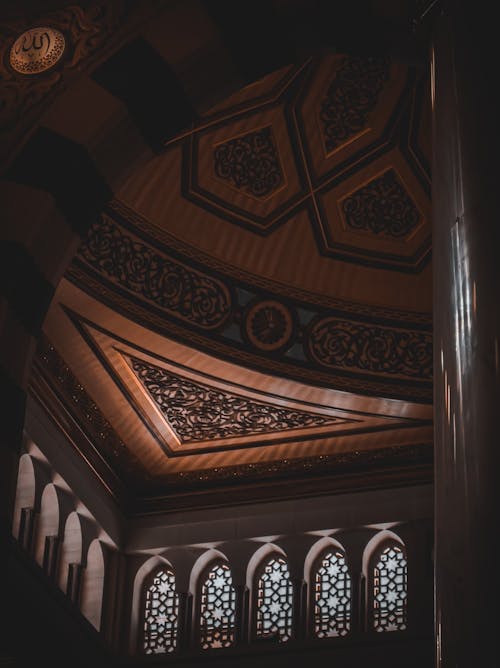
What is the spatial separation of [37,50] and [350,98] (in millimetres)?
3874

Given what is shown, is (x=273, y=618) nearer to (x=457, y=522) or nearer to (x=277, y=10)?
(x=277, y=10)

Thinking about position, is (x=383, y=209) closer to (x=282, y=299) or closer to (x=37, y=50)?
(x=282, y=299)

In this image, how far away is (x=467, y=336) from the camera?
9.20 ft

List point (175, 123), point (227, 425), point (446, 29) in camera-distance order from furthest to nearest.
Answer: point (227, 425)
point (175, 123)
point (446, 29)

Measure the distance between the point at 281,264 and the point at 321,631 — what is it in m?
2.42

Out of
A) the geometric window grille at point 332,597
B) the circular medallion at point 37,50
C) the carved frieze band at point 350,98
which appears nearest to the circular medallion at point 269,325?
the carved frieze band at point 350,98

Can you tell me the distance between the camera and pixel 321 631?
27.2 feet

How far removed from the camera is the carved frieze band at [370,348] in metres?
8.53

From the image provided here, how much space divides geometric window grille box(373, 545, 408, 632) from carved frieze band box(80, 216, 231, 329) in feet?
6.22

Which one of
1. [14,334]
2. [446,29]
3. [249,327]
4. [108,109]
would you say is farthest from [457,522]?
[249,327]

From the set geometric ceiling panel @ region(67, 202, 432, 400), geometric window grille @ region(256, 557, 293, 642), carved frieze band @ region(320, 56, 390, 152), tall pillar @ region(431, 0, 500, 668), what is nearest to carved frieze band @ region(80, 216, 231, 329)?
geometric ceiling panel @ region(67, 202, 432, 400)

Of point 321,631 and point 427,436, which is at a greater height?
point 427,436

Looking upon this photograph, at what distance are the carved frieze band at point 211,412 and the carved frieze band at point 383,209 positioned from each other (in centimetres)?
134

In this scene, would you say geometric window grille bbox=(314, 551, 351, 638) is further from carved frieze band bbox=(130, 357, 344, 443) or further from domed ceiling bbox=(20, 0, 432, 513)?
carved frieze band bbox=(130, 357, 344, 443)
